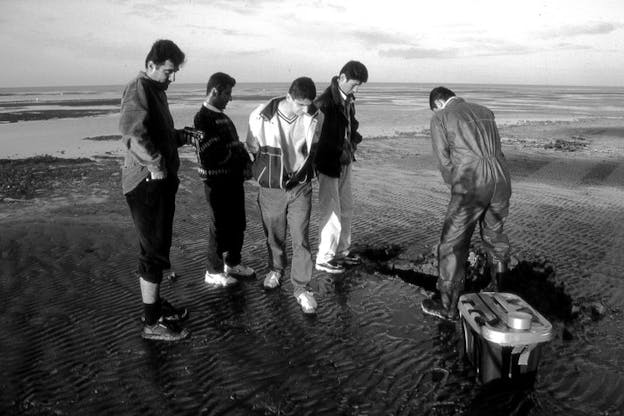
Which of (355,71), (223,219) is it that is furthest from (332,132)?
(223,219)

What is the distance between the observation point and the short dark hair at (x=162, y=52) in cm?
366

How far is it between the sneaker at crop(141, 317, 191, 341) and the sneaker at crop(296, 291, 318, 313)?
113cm

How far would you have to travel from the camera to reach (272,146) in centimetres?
445

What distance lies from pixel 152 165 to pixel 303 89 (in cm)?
→ 148

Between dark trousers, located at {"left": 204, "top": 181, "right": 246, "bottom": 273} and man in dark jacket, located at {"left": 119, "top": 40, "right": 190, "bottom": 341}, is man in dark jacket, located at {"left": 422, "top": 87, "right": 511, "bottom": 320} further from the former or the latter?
man in dark jacket, located at {"left": 119, "top": 40, "right": 190, "bottom": 341}

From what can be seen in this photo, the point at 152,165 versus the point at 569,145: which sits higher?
the point at 152,165

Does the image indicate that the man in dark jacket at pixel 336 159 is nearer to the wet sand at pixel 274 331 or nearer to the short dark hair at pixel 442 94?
the wet sand at pixel 274 331

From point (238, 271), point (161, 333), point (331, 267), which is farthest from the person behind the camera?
point (331, 267)

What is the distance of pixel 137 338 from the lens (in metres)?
4.12

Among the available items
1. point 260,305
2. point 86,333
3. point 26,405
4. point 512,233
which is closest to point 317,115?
point 260,305

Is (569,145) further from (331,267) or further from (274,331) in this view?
(274,331)

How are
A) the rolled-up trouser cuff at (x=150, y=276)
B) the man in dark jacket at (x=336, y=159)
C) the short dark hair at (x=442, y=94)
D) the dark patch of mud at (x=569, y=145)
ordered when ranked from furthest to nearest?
the dark patch of mud at (x=569, y=145) < the man in dark jacket at (x=336, y=159) < the short dark hair at (x=442, y=94) < the rolled-up trouser cuff at (x=150, y=276)

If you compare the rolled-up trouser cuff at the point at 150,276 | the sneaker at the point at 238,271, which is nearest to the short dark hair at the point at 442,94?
the sneaker at the point at 238,271

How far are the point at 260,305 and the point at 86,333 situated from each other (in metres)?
1.57
